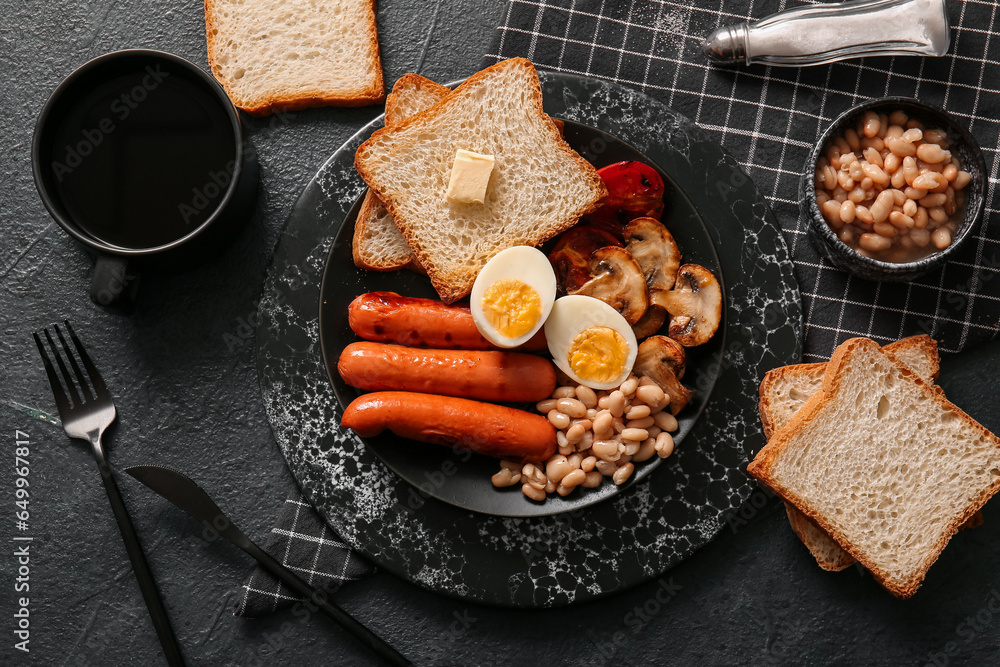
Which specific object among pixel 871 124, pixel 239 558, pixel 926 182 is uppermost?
pixel 871 124

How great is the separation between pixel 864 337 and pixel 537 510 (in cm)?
126

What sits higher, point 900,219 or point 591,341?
point 900,219

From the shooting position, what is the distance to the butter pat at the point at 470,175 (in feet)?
7.16

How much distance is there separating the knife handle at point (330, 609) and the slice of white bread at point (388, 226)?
1018 mm

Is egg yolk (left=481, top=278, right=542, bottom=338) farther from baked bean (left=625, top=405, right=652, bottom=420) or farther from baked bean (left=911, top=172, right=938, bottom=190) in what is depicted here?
baked bean (left=911, top=172, right=938, bottom=190)

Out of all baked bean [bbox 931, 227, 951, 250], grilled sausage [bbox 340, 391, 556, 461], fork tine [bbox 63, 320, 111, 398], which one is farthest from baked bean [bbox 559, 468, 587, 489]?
fork tine [bbox 63, 320, 111, 398]

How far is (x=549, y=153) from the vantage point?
7.47 feet

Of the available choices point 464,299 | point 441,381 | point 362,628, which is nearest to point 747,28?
point 464,299

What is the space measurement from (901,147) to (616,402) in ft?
4.14

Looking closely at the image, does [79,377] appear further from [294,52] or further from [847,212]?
[847,212]

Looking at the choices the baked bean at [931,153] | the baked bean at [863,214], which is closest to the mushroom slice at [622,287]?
the baked bean at [863,214]

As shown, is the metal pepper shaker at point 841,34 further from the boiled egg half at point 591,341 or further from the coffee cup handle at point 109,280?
the coffee cup handle at point 109,280

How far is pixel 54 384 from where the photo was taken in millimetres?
2363

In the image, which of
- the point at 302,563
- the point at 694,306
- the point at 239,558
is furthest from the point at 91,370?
the point at 694,306
